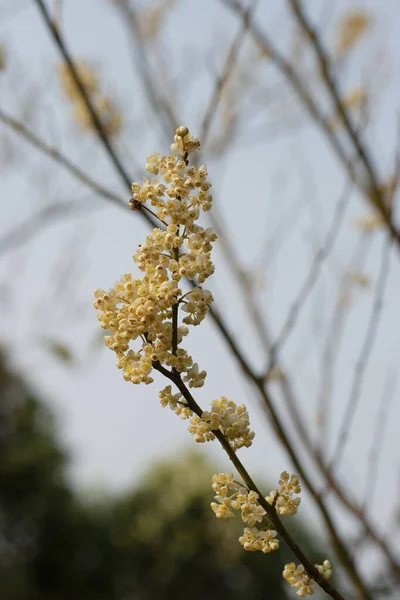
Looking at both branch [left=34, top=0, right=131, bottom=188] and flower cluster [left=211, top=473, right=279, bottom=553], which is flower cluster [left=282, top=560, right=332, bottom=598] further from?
branch [left=34, top=0, right=131, bottom=188]

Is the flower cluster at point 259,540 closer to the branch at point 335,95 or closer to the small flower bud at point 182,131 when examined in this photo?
the small flower bud at point 182,131

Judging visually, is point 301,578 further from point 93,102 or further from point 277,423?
point 93,102

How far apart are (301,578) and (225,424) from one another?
19 centimetres

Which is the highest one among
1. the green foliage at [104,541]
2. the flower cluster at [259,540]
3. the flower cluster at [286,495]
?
the green foliage at [104,541]

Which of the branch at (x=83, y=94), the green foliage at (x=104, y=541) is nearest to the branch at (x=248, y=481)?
the branch at (x=83, y=94)

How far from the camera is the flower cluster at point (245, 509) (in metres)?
0.75

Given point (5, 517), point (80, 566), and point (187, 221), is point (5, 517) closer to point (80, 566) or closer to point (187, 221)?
point (80, 566)

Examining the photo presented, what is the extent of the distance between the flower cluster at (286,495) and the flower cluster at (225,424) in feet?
0.21

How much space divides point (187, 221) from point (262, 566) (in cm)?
1471

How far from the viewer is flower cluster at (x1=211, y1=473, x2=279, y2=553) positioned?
750mm

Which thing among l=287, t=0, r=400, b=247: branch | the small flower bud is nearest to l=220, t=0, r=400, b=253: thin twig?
l=287, t=0, r=400, b=247: branch

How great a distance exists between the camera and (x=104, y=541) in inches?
578

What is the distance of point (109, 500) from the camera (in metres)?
15.6

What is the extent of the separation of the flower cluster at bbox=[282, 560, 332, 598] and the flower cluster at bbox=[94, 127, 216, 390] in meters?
0.22
